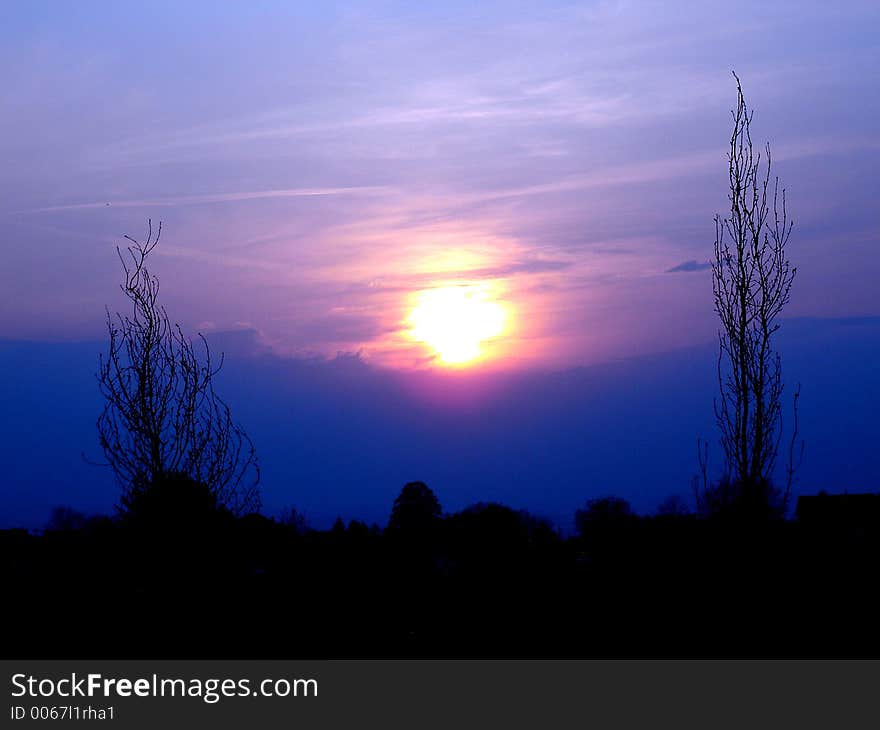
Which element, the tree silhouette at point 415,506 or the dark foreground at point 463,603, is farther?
the tree silhouette at point 415,506

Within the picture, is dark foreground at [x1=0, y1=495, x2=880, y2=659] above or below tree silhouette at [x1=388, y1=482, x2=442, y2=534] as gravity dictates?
below

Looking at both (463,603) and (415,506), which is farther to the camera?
(415,506)

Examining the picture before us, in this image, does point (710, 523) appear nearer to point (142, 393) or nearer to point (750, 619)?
point (750, 619)

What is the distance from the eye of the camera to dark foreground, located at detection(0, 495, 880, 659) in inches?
381

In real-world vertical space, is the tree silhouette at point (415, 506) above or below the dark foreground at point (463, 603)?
above

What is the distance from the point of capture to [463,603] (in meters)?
11.6

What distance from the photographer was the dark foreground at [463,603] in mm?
9672
